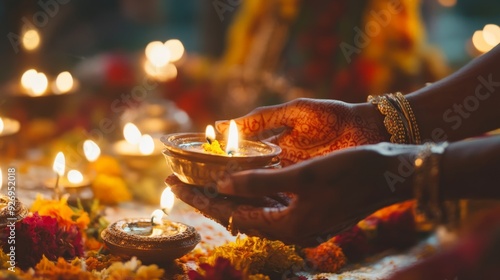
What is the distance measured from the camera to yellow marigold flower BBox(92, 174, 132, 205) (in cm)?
301

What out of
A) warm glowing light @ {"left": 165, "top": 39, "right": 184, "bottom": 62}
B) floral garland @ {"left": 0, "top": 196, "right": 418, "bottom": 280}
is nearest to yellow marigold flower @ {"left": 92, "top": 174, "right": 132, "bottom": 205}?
floral garland @ {"left": 0, "top": 196, "right": 418, "bottom": 280}

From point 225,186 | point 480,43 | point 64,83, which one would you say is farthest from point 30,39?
point 480,43

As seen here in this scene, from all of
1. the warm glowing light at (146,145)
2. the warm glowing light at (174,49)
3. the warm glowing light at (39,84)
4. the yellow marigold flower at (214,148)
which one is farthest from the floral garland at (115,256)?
the warm glowing light at (174,49)

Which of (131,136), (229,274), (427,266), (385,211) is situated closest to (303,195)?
(229,274)

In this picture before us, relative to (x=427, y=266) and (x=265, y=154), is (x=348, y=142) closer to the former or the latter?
(x=265, y=154)

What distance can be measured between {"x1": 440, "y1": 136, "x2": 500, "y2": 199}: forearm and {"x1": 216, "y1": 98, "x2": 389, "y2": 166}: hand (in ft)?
1.95

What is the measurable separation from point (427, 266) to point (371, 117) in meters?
1.13

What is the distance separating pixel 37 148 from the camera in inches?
169

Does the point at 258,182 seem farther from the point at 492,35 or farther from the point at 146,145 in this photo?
the point at 492,35

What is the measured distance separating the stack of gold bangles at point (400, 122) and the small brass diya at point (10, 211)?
4.54 ft

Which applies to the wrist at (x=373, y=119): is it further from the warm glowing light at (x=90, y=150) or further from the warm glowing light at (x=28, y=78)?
the warm glowing light at (x=28, y=78)

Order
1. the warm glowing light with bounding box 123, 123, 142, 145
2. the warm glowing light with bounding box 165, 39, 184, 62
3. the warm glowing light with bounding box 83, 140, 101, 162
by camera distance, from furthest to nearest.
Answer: the warm glowing light with bounding box 165, 39, 184, 62, the warm glowing light with bounding box 123, 123, 142, 145, the warm glowing light with bounding box 83, 140, 101, 162

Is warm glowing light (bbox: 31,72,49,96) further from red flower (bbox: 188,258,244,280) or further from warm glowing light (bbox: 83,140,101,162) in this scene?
red flower (bbox: 188,258,244,280)

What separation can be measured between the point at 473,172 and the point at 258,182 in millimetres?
628
